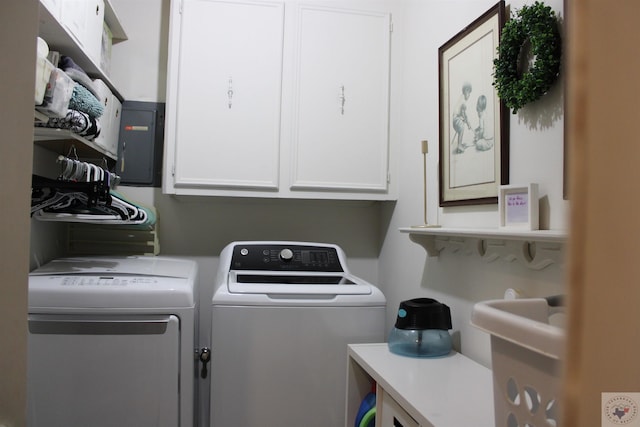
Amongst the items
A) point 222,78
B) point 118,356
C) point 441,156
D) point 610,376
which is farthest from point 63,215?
point 610,376

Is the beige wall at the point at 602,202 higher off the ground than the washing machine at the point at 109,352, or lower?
higher

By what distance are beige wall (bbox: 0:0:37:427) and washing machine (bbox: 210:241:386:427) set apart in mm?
1130

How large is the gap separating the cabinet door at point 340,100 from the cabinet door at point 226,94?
0.41 feet

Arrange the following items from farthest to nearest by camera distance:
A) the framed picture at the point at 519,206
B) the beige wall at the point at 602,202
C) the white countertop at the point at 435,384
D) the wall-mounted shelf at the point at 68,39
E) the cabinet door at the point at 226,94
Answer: the cabinet door at the point at 226,94, the wall-mounted shelf at the point at 68,39, the framed picture at the point at 519,206, the white countertop at the point at 435,384, the beige wall at the point at 602,202

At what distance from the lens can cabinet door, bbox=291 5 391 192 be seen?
2131mm

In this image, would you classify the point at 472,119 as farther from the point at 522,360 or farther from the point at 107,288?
the point at 107,288

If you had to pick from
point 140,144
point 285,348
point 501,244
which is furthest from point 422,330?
point 140,144

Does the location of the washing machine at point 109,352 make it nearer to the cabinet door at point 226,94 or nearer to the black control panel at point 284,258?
the black control panel at point 284,258

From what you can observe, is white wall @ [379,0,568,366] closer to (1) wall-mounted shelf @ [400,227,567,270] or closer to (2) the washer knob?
(1) wall-mounted shelf @ [400,227,567,270]

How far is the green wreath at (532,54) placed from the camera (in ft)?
3.68

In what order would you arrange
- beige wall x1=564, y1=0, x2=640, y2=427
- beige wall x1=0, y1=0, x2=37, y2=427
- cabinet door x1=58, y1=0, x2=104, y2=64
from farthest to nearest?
cabinet door x1=58, y1=0, x2=104, y2=64, beige wall x1=0, y1=0, x2=37, y2=427, beige wall x1=564, y1=0, x2=640, y2=427

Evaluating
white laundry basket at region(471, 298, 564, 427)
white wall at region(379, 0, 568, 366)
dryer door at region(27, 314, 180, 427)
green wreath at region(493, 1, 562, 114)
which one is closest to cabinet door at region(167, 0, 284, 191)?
white wall at region(379, 0, 568, 366)

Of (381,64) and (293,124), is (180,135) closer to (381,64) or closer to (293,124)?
(293,124)

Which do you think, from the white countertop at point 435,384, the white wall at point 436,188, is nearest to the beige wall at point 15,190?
the white countertop at point 435,384
